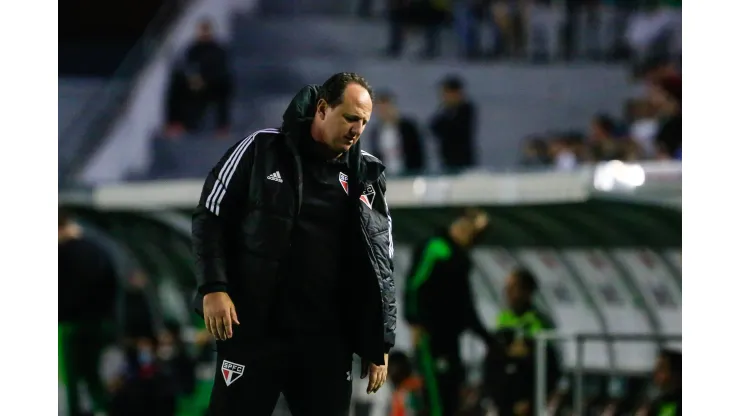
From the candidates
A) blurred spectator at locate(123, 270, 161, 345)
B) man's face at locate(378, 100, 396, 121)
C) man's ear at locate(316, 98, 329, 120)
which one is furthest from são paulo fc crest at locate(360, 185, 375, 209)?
man's face at locate(378, 100, 396, 121)

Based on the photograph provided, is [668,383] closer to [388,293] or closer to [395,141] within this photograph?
[388,293]

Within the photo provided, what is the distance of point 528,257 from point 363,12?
37.6ft

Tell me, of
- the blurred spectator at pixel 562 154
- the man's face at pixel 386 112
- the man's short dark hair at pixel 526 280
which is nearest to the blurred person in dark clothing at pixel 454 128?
the man's face at pixel 386 112

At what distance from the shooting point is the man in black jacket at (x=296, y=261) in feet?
20.2

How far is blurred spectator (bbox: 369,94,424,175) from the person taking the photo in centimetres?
1584

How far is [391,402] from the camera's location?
12.3 m

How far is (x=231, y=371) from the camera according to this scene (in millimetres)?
6227

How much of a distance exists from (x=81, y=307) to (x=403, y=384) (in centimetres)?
224

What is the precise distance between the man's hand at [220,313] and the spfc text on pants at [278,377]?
4.7 inches

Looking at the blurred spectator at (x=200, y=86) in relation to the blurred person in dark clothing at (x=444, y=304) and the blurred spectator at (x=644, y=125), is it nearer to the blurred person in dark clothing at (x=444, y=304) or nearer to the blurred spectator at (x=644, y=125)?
the blurred spectator at (x=644, y=125)

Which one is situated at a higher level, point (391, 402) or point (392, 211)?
point (392, 211)
